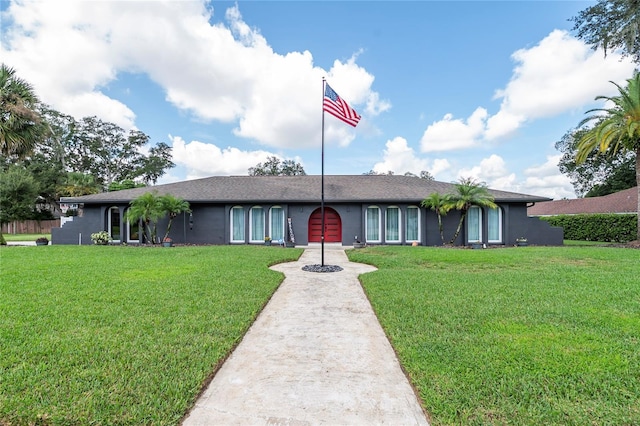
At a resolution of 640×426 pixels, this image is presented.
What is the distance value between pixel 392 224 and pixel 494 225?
4.91 metres

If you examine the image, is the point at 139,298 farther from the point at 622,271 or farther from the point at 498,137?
the point at 498,137

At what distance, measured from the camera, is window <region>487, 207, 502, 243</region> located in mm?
14320

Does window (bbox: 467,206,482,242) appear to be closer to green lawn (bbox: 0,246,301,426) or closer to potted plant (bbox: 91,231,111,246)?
green lawn (bbox: 0,246,301,426)

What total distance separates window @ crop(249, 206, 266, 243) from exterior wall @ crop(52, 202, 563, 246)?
0.57 feet

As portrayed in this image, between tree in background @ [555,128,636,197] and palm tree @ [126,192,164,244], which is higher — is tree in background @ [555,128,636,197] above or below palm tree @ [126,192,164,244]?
above

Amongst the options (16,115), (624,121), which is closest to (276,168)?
(16,115)

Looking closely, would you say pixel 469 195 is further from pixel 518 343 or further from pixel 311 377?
pixel 311 377

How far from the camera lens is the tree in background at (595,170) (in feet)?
96.2

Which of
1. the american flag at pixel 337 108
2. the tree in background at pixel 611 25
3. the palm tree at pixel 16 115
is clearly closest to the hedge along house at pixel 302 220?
the palm tree at pixel 16 115

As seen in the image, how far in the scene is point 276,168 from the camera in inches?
1592

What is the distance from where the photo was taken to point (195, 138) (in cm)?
2234

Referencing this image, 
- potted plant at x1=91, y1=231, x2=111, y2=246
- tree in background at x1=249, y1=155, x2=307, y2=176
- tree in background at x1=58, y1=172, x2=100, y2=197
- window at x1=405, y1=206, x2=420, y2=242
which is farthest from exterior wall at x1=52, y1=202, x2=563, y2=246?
tree in background at x1=249, y1=155, x2=307, y2=176

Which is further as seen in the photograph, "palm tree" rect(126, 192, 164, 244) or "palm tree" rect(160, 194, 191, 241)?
"palm tree" rect(160, 194, 191, 241)

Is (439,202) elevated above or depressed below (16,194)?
below
